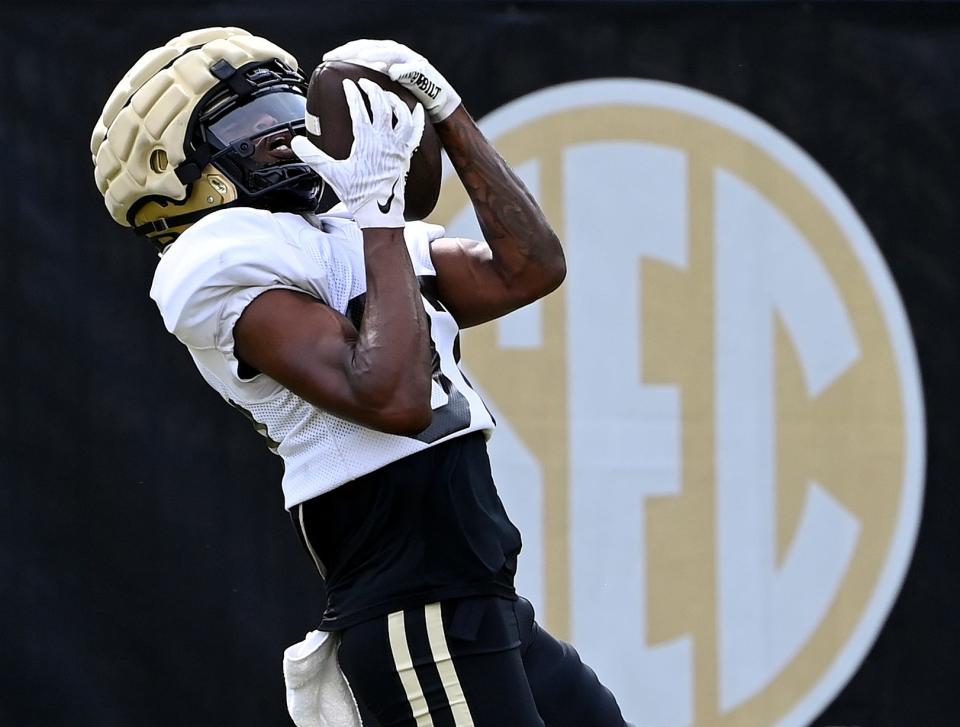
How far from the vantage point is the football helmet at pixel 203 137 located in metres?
2.13

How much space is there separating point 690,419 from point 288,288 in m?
1.47

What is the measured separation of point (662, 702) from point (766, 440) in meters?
0.58

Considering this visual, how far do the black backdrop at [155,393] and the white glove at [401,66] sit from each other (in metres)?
1.16

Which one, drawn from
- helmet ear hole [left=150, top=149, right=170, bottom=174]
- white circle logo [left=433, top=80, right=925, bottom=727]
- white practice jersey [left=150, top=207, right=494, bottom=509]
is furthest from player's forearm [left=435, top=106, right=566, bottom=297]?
white circle logo [left=433, top=80, right=925, bottom=727]

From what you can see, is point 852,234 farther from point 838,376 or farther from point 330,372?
point 330,372

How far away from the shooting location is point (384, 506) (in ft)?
6.56

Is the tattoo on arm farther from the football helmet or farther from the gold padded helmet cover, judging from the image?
the gold padded helmet cover

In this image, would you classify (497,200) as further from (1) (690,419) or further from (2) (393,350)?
(1) (690,419)

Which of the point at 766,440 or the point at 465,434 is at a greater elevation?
the point at 465,434

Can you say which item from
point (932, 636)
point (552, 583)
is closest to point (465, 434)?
point (552, 583)

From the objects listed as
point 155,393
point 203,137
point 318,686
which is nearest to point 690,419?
point 155,393

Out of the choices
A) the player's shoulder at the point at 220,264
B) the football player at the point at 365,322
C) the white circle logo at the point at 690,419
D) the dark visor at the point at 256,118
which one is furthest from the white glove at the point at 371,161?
the white circle logo at the point at 690,419

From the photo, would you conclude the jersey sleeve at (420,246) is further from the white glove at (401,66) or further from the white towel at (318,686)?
the white towel at (318,686)

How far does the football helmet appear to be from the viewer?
83.7 inches
